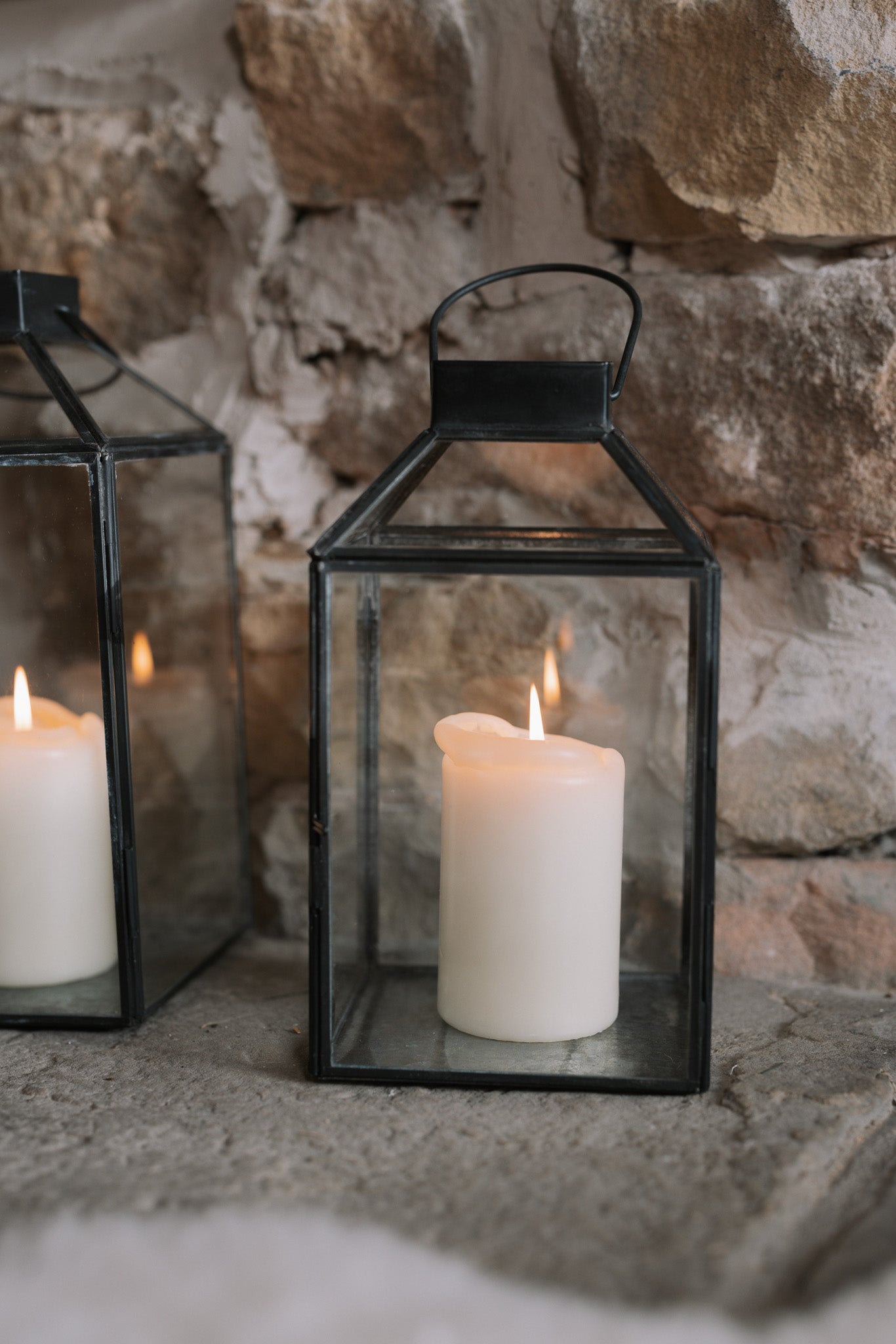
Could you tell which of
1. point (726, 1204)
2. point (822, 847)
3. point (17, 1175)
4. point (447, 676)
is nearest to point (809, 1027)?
point (822, 847)

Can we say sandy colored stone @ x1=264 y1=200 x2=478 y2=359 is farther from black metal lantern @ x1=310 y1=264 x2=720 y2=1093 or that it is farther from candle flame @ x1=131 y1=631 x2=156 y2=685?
candle flame @ x1=131 y1=631 x2=156 y2=685

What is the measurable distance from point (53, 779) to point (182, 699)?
16 centimetres

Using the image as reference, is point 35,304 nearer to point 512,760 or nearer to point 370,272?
point 370,272

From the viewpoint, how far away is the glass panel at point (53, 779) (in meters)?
0.81

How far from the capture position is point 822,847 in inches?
34.8

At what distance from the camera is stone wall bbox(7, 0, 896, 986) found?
806mm

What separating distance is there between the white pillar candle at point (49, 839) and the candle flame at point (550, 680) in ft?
1.06

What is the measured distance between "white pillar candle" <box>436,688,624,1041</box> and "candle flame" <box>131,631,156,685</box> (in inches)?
11.6

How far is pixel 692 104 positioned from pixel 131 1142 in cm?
75

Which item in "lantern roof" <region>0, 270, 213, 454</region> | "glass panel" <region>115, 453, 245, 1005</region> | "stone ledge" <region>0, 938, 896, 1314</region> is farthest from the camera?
"glass panel" <region>115, 453, 245, 1005</region>

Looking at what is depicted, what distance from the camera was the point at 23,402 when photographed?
2.66ft

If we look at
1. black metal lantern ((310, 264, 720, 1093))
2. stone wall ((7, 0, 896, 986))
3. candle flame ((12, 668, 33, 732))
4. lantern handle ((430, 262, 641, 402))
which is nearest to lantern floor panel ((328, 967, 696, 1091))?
black metal lantern ((310, 264, 720, 1093))

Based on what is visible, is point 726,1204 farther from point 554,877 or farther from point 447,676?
point 447,676

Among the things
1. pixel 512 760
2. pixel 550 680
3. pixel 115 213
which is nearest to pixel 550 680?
pixel 550 680
